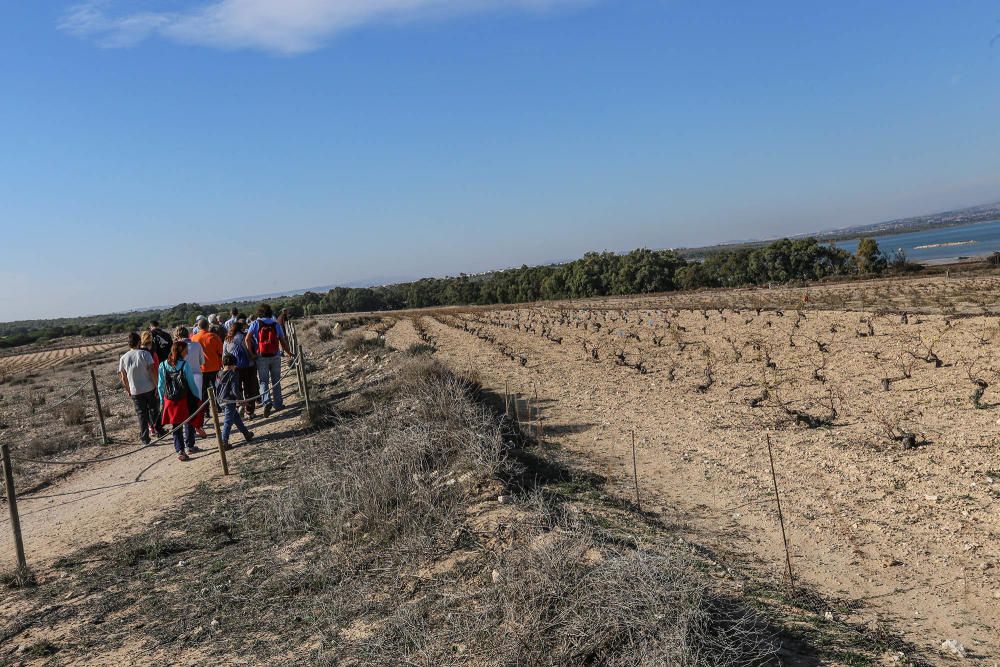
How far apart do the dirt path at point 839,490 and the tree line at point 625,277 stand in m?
24.9

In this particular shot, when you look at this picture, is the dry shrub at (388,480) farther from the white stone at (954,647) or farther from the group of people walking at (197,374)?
the white stone at (954,647)

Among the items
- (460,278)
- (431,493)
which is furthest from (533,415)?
(460,278)

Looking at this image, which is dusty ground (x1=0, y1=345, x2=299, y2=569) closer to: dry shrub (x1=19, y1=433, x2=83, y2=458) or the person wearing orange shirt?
dry shrub (x1=19, y1=433, x2=83, y2=458)

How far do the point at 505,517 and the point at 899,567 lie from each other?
288 cm

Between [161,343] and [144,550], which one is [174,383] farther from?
[144,550]

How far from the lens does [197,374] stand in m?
9.91

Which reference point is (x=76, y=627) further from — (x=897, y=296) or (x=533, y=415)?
(x=897, y=296)

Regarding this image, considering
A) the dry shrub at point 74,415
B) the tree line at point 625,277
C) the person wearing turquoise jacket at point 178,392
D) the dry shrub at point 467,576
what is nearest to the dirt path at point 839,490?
the dry shrub at point 467,576

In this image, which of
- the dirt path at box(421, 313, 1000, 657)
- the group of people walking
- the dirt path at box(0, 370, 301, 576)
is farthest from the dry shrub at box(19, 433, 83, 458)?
the dirt path at box(421, 313, 1000, 657)

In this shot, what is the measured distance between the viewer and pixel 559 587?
365 centimetres

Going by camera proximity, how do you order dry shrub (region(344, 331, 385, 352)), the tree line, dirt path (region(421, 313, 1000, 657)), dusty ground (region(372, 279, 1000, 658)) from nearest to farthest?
dirt path (region(421, 313, 1000, 657)), dusty ground (region(372, 279, 1000, 658)), dry shrub (region(344, 331, 385, 352)), the tree line

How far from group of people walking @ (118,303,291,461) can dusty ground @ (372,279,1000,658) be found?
446 cm

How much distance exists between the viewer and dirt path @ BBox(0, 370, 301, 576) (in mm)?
6848

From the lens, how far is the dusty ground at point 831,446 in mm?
4613
